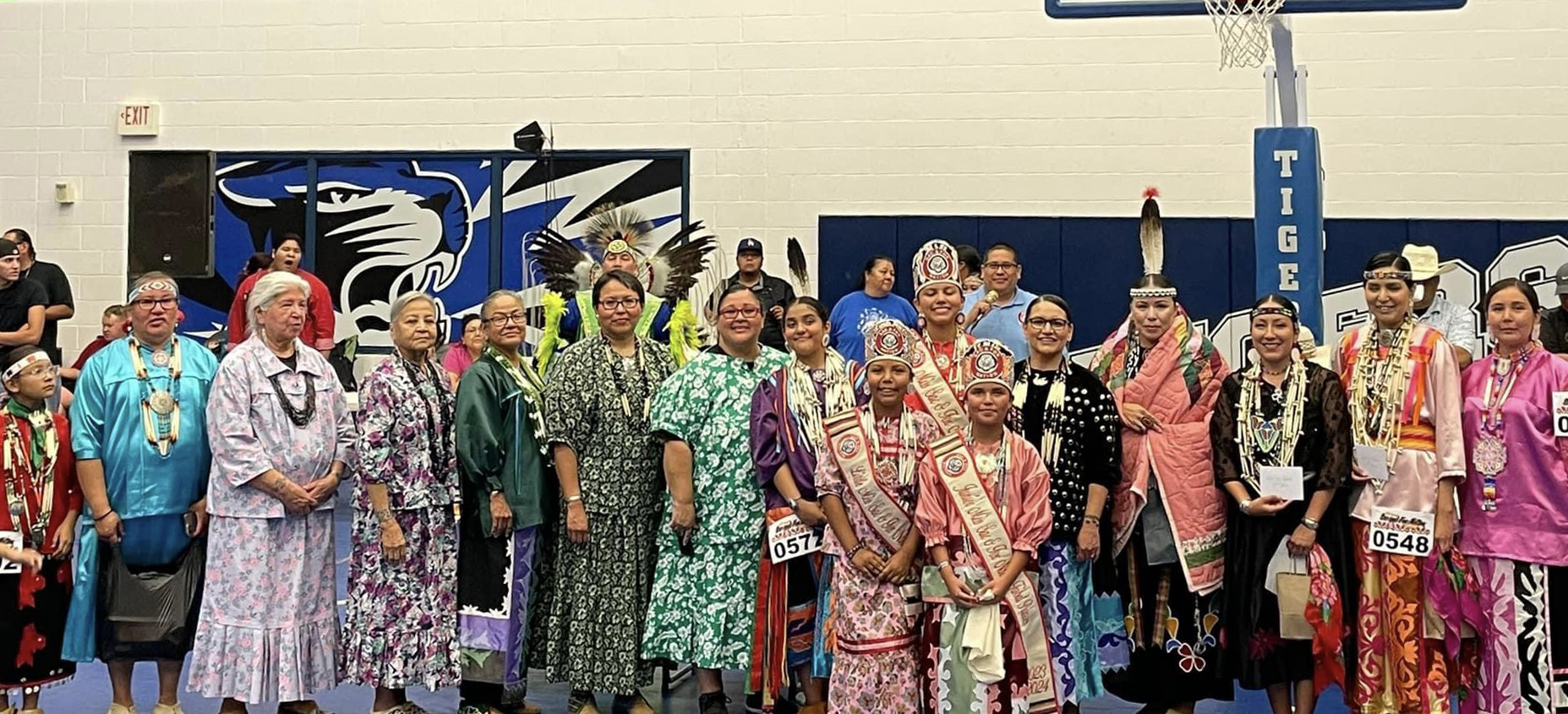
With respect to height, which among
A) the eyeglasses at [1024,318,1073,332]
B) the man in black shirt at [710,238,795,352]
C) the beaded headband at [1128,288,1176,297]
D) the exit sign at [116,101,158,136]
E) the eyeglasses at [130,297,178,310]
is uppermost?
the exit sign at [116,101,158,136]

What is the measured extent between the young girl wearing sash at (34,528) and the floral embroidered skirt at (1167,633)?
9.62ft

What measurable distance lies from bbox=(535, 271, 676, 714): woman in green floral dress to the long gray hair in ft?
2.40

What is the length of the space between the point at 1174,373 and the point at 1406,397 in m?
0.60

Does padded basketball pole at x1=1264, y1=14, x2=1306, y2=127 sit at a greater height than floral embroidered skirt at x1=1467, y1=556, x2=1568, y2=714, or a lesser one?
greater

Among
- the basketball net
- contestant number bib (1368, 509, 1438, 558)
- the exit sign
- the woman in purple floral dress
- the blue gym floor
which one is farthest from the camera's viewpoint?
the exit sign

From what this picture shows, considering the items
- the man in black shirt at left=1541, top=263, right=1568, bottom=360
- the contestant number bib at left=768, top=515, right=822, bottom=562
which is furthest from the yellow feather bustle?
the man in black shirt at left=1541, top=263, right=1568, bottom=360

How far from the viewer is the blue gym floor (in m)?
4.84

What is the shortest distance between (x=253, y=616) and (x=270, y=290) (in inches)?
34.6

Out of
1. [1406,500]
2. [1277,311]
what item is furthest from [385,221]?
[1406,500]

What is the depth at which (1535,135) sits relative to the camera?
8.66m

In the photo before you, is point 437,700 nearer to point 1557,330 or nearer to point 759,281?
point 759,281

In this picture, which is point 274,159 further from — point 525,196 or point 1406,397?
point 1406,397

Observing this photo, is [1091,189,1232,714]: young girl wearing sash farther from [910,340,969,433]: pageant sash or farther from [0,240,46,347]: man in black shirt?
[0,240,46,347]: man in black shirt

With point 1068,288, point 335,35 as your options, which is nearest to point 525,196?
point 335,35
